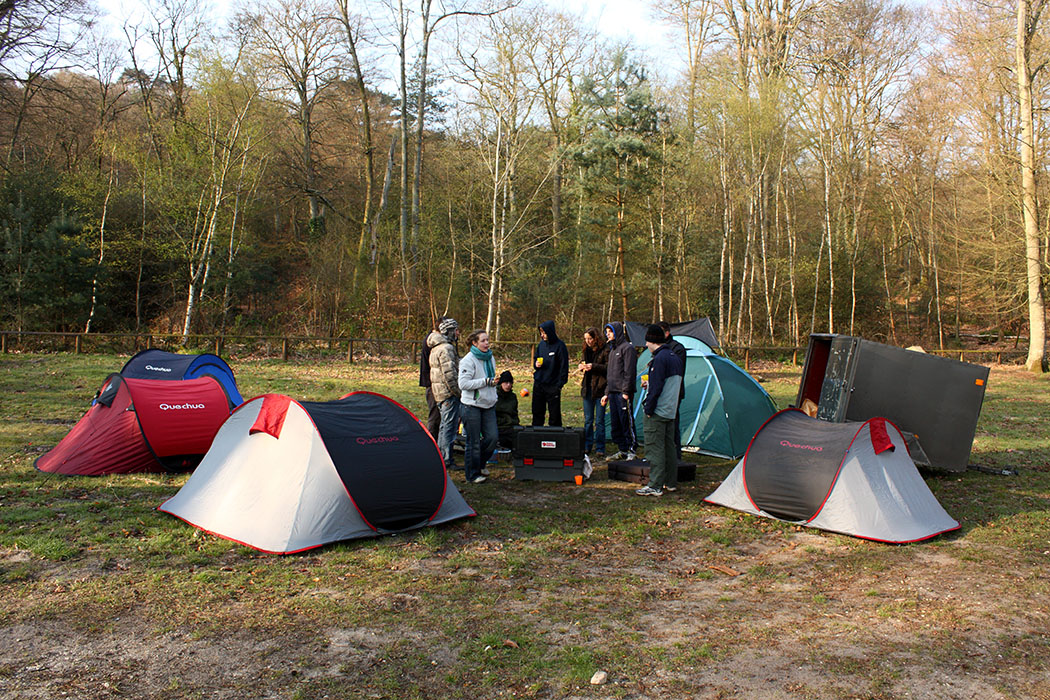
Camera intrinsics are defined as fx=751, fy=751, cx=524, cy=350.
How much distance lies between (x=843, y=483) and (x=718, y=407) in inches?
144

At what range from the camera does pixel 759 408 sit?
1025 cm

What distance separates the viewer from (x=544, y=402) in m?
9.97

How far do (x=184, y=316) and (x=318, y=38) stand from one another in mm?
11167

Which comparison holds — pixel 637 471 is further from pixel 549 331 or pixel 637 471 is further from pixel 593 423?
pixel 549 331

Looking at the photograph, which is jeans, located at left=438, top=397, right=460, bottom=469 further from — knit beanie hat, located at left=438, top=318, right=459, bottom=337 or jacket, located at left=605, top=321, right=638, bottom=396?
jacket, located at left=605, top=321, right=638, bottom=396

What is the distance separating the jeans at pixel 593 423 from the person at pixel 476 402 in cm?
208

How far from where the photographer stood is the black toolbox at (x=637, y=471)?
26.9 feet

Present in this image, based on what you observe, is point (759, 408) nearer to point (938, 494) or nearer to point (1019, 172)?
point (938, 494)

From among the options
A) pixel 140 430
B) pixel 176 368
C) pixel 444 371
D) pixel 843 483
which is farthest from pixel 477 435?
pixel 176 368

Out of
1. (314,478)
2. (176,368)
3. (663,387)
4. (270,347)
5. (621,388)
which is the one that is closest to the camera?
(314,478)

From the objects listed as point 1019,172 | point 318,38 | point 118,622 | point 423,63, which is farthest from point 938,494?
point 318,38

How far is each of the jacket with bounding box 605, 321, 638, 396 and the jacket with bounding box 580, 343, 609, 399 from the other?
0.36m

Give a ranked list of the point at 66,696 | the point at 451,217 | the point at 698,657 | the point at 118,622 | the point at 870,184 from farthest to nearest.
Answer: the point at 870,184 → the point at 451,217 → the point at 118,622 → the point at 698,657 → the point at 66,696

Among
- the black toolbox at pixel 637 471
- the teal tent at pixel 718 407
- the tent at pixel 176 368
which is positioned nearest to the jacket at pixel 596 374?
the teal tent at pixel 718 407
